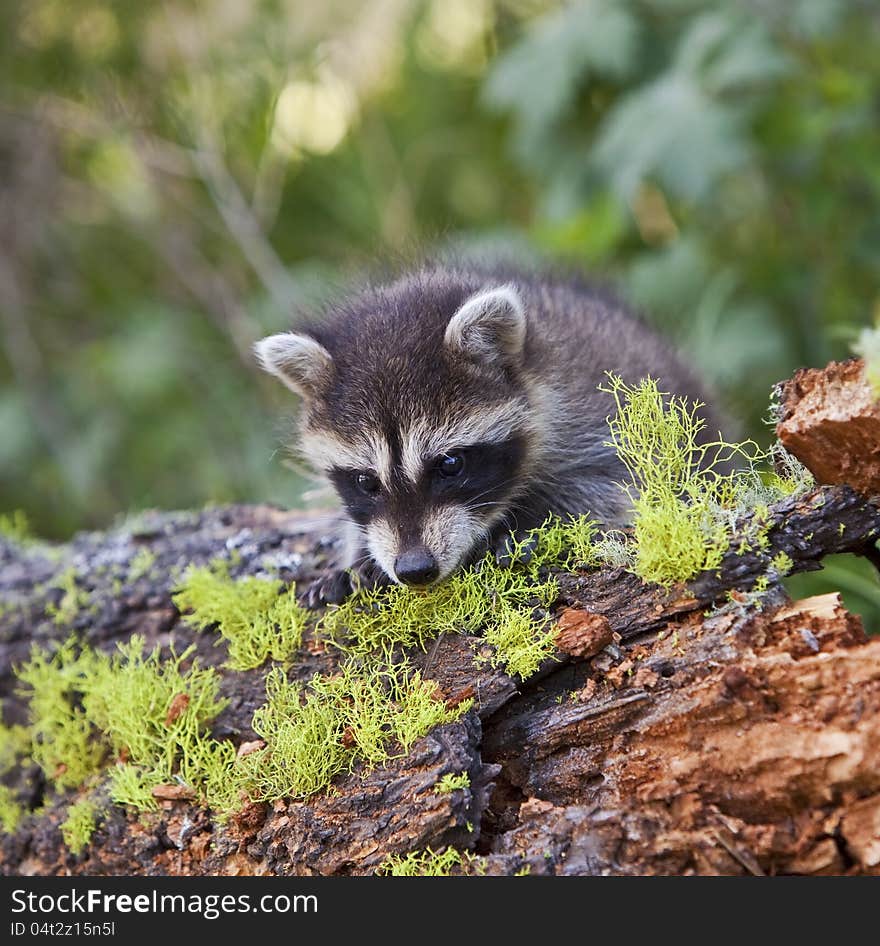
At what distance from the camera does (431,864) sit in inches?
116

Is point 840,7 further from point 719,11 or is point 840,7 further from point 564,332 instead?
point 564,332

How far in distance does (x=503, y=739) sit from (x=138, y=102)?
22.7 feet

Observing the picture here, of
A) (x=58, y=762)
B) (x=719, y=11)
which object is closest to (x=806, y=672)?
(x=58, y=762)

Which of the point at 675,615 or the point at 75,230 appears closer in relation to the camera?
the point at 675,615

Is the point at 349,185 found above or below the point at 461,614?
above

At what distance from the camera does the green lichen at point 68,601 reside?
4430mm

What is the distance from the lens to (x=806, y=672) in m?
2.80

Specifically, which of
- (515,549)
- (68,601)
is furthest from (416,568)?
(68,601)

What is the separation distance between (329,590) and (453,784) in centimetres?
101

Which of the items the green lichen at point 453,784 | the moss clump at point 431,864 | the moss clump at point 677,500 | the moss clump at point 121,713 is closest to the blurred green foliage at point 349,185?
the moss clump at point 121,713

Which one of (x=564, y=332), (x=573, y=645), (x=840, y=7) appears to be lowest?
(x=573, y=645)

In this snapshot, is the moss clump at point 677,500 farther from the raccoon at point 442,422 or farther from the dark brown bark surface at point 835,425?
the raccoon at point 442,422

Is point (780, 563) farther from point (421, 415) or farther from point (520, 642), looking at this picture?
point (421, 415)

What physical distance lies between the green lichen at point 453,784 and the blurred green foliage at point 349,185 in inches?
111
